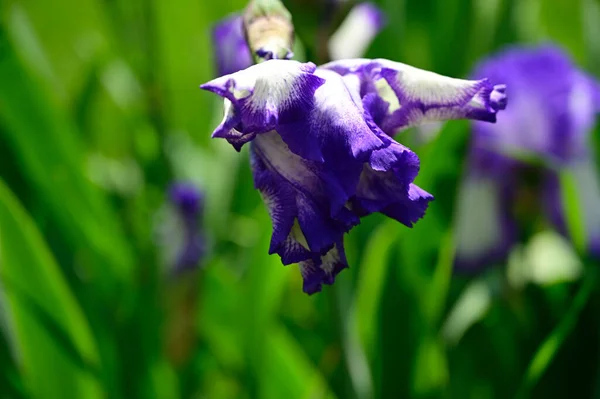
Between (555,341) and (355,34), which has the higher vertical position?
(355,34)

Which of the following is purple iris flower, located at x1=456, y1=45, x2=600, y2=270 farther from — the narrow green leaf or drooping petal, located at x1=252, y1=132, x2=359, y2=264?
drooping petal, located at x1=252, y1=132, x2=359, y2=264

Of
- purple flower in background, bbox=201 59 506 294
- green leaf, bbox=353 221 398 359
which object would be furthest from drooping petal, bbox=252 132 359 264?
green leaf, bbox=353 221 398 359

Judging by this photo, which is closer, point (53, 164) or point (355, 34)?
point (355, 34)

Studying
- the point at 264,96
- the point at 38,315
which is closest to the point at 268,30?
the point at 264,96

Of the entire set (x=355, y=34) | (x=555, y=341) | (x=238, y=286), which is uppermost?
(x=355, y=34)

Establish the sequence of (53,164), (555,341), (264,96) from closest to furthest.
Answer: (264,96) < (555,341) < (53,164)

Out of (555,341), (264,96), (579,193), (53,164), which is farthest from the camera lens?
(53,164)

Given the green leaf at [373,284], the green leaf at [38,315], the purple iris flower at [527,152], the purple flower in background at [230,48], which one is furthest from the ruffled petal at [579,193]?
the green leaf at [38,315]

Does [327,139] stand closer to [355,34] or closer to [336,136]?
[336,136]
